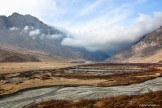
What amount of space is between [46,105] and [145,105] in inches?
677

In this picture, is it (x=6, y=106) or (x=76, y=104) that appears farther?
(x=6, y=106)

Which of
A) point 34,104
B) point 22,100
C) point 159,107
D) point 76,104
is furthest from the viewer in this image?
point 22,100

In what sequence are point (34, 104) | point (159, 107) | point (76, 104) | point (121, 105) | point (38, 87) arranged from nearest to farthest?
point (159, 107) < point (121, 105) < point (76, 104) < point (34, 104) < point (38, 87)

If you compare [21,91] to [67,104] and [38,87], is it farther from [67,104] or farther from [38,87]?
[67,104]

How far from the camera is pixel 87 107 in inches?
1890

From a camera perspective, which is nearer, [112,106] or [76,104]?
[112,106]

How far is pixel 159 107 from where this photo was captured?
41.2 metres

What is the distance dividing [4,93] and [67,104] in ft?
80.8

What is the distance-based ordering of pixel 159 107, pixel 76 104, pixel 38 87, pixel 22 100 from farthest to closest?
pixel 38 87, pixel 22 100, pixel 76 104, pixel 159 107

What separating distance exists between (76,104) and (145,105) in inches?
480

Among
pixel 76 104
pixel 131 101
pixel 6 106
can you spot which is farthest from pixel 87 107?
pixel 6 106

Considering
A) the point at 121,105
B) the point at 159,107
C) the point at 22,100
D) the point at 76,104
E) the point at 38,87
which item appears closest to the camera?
the point at 159,107

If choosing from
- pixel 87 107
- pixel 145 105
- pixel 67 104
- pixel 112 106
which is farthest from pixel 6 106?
pixel 145 105

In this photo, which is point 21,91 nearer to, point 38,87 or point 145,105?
point 38,87
